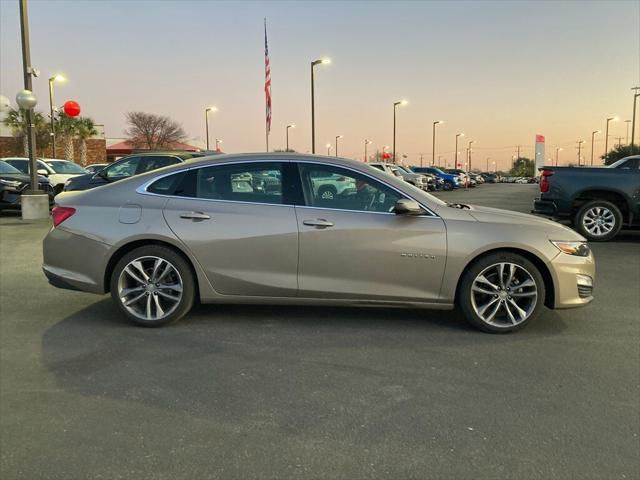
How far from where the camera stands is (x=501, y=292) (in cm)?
473

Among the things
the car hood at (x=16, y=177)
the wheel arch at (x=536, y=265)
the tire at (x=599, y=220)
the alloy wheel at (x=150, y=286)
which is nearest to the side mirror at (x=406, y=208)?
the wheel arch at (x=536, y=265)

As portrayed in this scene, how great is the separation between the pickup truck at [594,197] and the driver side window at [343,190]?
22.9 feet

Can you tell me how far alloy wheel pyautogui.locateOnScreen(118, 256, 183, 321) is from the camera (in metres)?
4.85

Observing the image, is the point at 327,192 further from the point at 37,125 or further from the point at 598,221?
the point at 37,125

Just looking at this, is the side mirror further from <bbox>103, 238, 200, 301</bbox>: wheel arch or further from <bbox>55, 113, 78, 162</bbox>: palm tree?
<bbox>55, 113, 78, 162</bbox>: palm tree

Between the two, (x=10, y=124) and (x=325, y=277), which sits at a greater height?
(x=10, y=124)

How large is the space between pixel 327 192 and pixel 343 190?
0.47ft

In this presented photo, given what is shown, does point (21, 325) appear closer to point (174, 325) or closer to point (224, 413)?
point (174, 325)

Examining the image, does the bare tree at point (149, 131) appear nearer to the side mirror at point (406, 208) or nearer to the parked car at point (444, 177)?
the parked car at point (444, 177)

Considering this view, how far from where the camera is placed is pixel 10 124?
50812mm

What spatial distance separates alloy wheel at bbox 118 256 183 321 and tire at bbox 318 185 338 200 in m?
1.45

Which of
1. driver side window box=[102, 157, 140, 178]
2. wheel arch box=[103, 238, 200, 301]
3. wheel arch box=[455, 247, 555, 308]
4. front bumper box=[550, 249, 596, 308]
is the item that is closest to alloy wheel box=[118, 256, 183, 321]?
wheel arch box=[103, 238, 200, 301]

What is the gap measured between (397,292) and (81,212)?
2922 mm

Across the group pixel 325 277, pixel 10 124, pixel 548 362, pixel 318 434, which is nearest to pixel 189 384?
pixel 318 434
